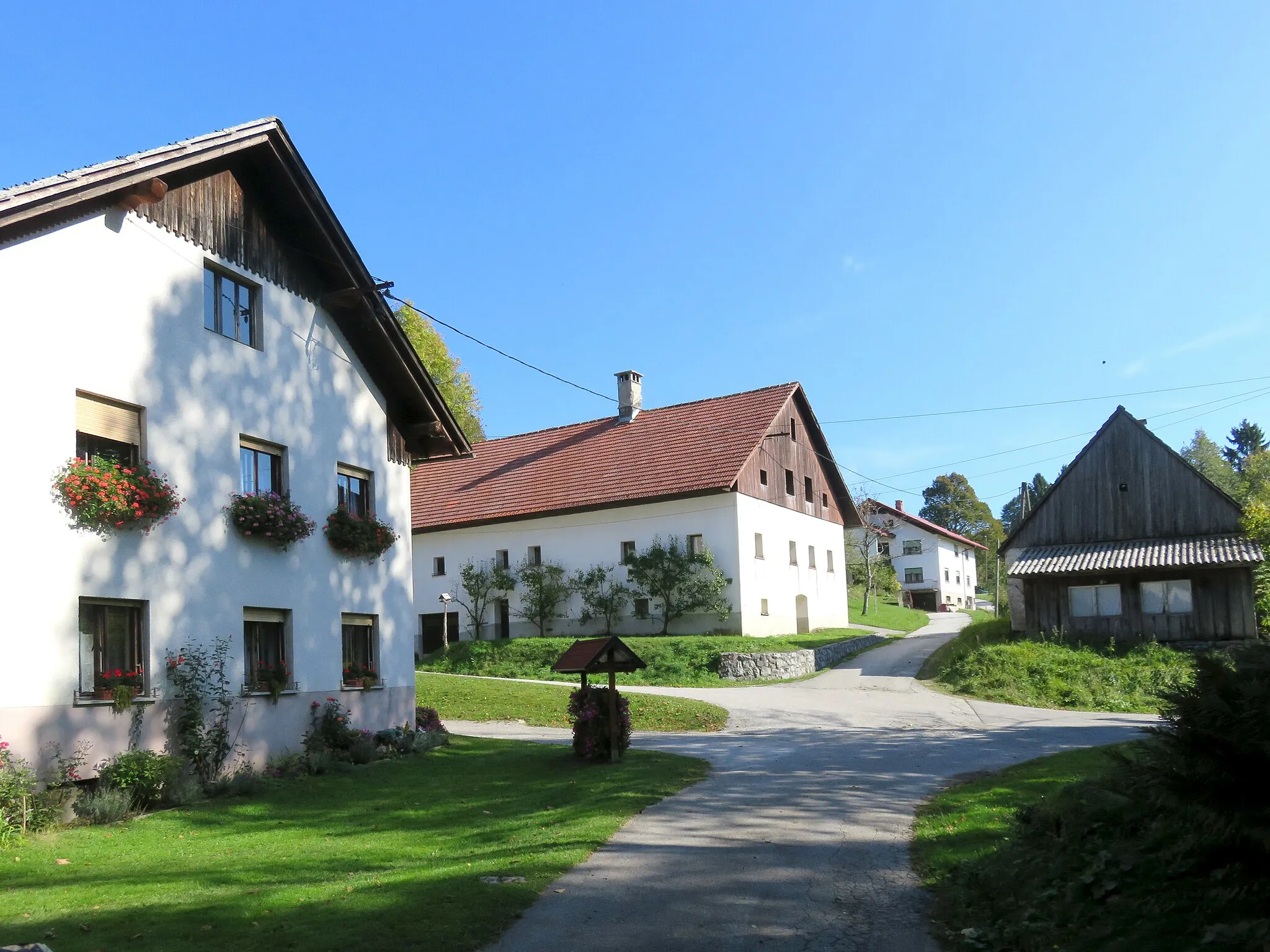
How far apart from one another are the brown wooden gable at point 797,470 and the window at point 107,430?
23.4 meters

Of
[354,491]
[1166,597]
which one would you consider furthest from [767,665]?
[354,491]

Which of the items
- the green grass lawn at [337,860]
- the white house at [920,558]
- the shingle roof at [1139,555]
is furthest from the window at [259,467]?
the white house at [920,558]

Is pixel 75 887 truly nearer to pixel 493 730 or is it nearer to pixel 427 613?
pixel 493 730

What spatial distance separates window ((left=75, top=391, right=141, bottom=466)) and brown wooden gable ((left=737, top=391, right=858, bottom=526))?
23.4m

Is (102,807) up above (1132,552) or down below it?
below

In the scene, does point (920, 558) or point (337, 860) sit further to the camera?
point (920, 558)

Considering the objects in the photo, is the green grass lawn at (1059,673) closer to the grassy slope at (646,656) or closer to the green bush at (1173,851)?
the grassy slope at (646,656)

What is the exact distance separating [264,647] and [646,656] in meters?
16.5

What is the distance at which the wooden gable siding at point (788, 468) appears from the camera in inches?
1464

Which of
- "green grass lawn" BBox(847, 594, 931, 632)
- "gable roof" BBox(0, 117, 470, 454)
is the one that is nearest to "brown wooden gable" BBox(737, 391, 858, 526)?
"green grass lawn" BBox(847, 594, 931, 632)

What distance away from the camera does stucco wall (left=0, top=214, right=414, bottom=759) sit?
1231cm

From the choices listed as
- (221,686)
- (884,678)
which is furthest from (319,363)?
(884,678)

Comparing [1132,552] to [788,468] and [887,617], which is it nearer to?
[788,468]

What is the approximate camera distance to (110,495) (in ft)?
42.5
